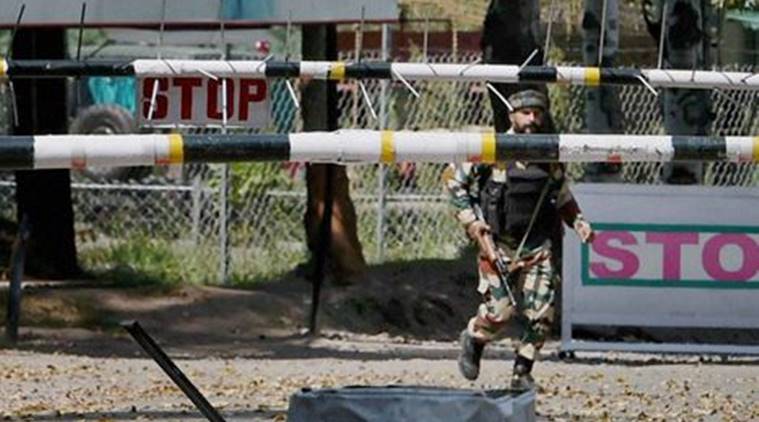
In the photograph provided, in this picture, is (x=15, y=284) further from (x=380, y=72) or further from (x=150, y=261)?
(x=150, y=261)

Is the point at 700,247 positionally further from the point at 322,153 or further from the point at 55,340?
the point at 322,153

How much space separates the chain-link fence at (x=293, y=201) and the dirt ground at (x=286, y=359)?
57.7 inches

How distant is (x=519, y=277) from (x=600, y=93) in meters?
5.52

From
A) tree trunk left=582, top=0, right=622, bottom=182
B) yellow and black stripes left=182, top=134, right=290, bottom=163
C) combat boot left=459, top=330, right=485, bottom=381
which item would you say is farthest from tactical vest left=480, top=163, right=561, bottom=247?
tree trunk left=582, top=0, right=622, bottom=182

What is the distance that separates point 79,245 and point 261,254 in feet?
5.68

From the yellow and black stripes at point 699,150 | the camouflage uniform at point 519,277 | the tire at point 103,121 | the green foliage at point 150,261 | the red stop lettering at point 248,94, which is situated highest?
the yellow and black stripes at point 699,150

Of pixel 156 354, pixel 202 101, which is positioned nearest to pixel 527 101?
pixel 202 101

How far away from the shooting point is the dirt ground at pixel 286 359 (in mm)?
12242

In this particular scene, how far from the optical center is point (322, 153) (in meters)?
8.66

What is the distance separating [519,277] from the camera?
12664 mm

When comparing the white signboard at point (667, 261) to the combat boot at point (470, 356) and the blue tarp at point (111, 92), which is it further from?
the blue tarp at point (111, 92)

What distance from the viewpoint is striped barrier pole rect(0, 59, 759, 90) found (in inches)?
534

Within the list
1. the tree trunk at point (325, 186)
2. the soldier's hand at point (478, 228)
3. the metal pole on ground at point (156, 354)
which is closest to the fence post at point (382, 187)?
the tree trunk at point (325, 186)

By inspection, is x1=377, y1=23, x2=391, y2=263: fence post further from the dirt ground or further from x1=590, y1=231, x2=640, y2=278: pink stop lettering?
x1=590, y1=231, x2=640, y2=278: pink stop lettering
